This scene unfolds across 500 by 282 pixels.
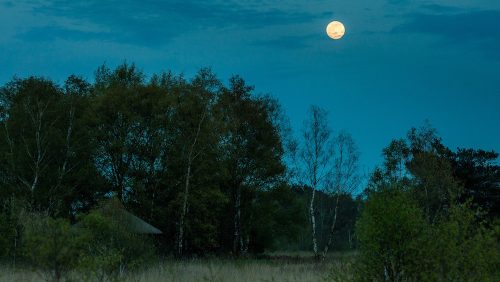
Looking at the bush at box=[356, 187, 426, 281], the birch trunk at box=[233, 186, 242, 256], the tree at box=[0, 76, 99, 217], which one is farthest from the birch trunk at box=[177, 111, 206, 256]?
the bush at box=[356, 187, 426, 281]

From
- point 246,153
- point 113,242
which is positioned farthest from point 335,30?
point 113,242

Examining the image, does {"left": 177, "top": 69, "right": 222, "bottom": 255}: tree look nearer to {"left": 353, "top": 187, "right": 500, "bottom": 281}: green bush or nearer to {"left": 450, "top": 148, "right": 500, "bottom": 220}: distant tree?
{"left": 450, "top": 148, "right": 500, "bottom": 220}: distant tree

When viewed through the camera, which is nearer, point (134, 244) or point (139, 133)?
point (134, 244)

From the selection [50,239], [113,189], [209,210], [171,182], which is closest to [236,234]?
[209,210]

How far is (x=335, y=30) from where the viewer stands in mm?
44094

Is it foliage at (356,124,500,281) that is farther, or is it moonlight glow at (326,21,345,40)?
moonlight glow at (326,21,345,40)

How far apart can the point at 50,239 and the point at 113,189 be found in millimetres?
34546

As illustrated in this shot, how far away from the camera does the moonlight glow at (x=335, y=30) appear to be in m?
43.4

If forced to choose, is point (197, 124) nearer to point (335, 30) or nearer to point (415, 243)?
point (335, 30)

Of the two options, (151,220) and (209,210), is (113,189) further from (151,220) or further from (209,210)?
(209,210)

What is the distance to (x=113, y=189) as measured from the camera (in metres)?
45.0

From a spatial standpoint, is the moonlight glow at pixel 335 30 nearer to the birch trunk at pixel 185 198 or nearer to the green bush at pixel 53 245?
the birch trunk at pixel 185 198

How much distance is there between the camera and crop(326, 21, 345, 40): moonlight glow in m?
43.4

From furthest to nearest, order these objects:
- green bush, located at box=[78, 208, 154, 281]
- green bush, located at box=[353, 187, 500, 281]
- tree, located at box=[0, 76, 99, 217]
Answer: tree, located at box=[0, 76, 99, 217] → green bush, located at box=[78, 208, 154, 281] → green bush, located at box=[353, 187, 500, 281]
